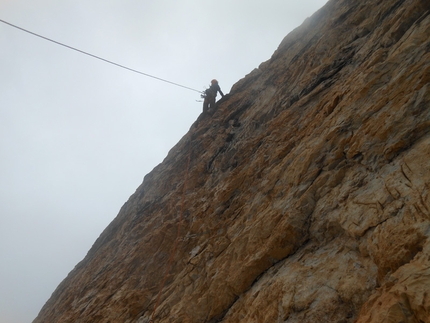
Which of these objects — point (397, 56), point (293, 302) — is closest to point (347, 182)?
point (293, 302)

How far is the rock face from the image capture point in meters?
4.12

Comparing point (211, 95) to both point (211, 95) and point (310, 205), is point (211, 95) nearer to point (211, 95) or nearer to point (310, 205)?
point (211, 95)

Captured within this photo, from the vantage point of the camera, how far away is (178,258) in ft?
28.9

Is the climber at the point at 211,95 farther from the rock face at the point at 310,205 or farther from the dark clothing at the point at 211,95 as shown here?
the rock face at the point at 310,205

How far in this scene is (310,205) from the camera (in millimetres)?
5734

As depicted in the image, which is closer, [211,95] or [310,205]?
[310,205]

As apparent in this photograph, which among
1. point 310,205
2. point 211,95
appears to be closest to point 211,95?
point 211,95

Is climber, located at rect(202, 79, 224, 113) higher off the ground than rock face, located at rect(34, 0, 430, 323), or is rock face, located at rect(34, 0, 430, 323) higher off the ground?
climber, located at rect(202, 79, 224, 113)

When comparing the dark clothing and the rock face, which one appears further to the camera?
the dark clothing

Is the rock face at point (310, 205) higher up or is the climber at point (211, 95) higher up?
the climber at point (211, 95)

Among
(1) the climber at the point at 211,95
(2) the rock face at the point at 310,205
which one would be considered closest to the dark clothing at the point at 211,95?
(1) the climber at the point at 211,95

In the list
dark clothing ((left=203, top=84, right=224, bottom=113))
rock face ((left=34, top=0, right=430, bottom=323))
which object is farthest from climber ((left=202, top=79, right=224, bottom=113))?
rock face ((left=34, top=0, right=430, bottom=323))

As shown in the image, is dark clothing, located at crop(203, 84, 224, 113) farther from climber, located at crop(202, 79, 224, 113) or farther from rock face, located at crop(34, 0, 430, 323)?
rock face, located at crop(34, 0, 430, 323)

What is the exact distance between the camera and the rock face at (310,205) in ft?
13.5
